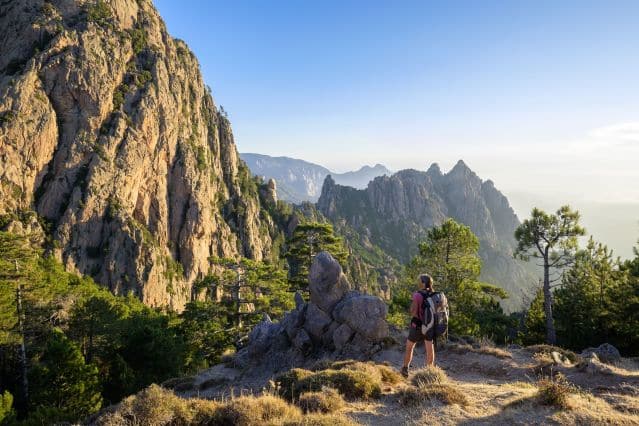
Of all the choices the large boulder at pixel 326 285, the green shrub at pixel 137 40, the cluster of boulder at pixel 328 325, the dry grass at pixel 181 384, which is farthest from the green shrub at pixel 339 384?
the green shrub at pixel 137 40

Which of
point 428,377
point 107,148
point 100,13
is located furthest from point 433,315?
point 100,13

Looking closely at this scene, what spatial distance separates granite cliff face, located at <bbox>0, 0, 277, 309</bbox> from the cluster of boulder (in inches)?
3023

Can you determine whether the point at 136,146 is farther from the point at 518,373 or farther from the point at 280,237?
the point at 518,373

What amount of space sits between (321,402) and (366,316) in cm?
1060

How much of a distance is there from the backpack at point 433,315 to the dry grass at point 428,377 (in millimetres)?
936

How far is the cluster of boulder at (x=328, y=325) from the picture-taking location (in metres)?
18.6

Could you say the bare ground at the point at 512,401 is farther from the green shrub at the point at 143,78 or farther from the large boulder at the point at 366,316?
the green shrub at the point at 143,78

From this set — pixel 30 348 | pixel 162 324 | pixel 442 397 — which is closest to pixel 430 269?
pixel 442 397

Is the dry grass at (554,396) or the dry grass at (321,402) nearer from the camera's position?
the dry grass at (554,396)

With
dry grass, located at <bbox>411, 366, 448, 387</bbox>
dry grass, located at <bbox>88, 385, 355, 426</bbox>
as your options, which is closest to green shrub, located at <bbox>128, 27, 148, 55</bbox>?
dry grass, located at <bbox>88, 385, 355, 426</bbox>

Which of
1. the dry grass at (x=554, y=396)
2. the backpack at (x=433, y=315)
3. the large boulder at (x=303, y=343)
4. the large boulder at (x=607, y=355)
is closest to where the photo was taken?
the dry grass at (x=554, y=396)

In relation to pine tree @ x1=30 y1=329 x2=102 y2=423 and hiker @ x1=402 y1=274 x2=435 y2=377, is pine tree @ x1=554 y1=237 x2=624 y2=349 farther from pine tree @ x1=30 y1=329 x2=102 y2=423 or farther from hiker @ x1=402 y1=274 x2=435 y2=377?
pine tree @ x1=30 y1=329 x2=102 y2=423

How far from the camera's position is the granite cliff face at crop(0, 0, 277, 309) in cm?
7975

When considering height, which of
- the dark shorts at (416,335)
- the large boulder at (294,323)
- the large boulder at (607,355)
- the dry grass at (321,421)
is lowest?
the large boulder at (294,323)
